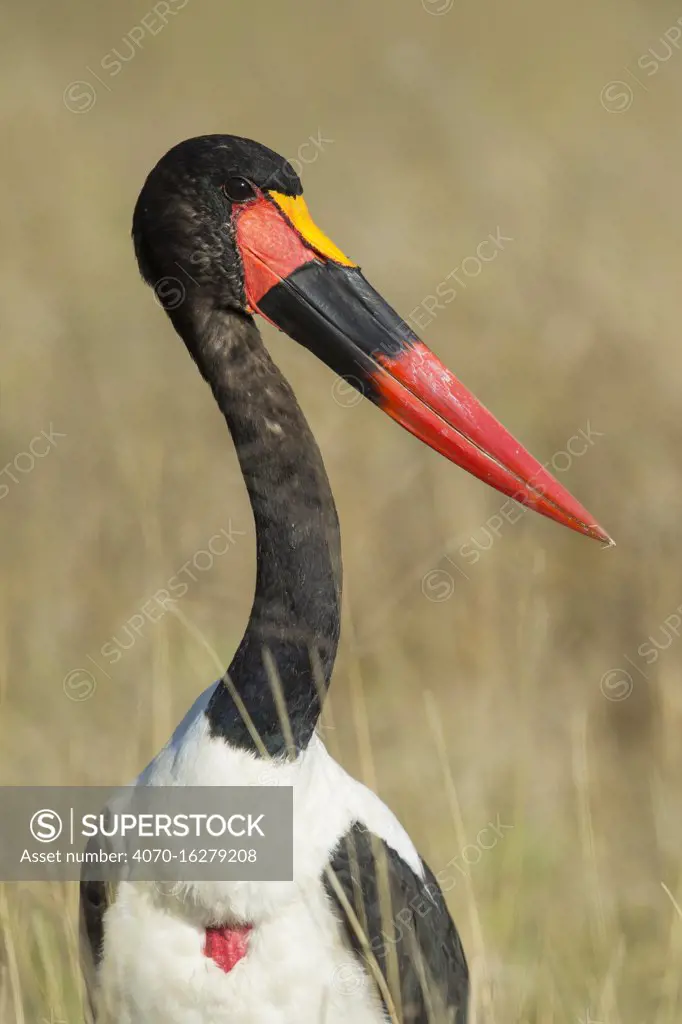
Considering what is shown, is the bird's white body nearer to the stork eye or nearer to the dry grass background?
the dry grass background

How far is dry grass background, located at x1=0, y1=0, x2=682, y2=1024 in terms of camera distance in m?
5.17

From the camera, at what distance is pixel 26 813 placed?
3.99 meters

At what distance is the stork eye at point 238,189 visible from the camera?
9.93 feet

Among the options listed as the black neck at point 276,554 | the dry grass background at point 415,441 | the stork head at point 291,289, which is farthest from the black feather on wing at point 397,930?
the stork head at point 291,289

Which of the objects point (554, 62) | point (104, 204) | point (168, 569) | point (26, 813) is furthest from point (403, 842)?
point (554, 62)

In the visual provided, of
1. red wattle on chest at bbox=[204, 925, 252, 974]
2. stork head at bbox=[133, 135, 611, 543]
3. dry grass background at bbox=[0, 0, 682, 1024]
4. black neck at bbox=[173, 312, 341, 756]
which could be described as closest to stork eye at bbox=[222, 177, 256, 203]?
stork head at bbox=[133, 135, 611, 543]

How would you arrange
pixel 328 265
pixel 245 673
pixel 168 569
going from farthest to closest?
pixel 168 569
pixel 328 265
pixel 245 673

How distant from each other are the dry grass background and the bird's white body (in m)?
0.31

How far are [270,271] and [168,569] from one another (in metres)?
3.51

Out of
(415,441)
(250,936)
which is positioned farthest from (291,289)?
(415,441)

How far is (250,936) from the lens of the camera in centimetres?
291

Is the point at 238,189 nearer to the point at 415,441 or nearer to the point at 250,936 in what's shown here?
the point at 250,936

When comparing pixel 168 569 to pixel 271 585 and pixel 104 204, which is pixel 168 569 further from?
pixel 271 585

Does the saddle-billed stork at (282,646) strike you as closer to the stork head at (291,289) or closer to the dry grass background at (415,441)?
the stork head at (291,289)
